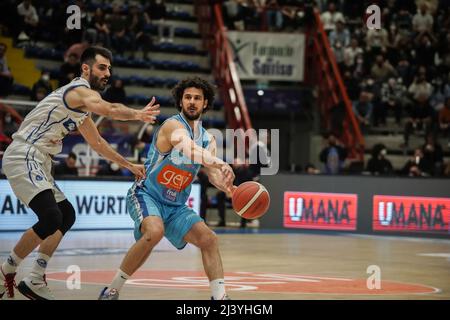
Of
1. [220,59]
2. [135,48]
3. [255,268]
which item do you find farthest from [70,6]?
[255,268]

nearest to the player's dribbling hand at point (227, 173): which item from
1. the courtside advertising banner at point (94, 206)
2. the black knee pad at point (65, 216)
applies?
the black knee pad at point (65, 216)

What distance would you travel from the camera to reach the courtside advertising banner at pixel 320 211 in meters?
20.3

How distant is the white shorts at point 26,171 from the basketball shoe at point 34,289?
698mm

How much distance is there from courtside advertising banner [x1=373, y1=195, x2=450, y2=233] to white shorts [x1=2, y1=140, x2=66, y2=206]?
1272cm

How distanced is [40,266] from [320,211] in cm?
1269

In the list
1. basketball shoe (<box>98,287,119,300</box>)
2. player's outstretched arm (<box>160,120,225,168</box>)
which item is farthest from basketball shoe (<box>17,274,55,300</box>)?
player's outstretched arm (<box>160,120,225,168</box>)

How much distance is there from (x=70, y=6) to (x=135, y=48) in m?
2.53

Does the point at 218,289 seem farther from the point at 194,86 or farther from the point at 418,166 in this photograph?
the point at 418,166

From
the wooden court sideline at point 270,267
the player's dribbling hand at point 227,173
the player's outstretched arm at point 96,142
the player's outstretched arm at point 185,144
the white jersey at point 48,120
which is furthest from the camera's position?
the wooden court sideline at point 270,267

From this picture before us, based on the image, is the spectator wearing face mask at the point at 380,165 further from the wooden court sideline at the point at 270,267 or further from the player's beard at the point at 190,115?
the player's beard at the point at 190,115

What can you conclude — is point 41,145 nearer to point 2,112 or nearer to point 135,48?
point 2,112

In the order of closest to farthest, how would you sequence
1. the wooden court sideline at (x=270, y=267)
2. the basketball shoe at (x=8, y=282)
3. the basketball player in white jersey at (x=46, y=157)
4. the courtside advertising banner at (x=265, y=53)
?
the basketball player in white jersey at (x=46, y=157)
the basketball shoe at (x=8, y=282)
the wooden court sideline at (x=270, y=267)
the courtside advertising banner at (x=265, y=53)

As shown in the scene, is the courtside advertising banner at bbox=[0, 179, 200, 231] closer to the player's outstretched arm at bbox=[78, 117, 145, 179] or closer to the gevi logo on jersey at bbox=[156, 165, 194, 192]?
the player's outstretched arm at bbox=[78, 117, 145, 179]

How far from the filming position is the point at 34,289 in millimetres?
8203
